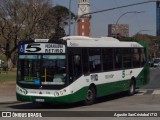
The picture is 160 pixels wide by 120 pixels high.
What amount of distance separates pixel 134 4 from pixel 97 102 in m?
17.7

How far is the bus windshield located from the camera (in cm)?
1808

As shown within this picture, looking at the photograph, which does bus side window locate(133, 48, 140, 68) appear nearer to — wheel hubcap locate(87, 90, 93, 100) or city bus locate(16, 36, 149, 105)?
city bus locate(16, 36, 149, 105)

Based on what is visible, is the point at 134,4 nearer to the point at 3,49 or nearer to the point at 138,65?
the point at 138,65

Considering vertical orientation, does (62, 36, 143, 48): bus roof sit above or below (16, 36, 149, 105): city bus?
above

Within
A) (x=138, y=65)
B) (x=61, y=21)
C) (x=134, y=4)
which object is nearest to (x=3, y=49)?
(x=61, y=21)

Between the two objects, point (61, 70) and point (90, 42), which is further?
point (90, 42)

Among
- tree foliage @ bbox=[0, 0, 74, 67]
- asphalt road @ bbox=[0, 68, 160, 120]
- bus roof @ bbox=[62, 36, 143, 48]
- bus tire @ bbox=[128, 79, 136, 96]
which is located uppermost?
tree foliage @ bbox=[0, 0, 74, 67]

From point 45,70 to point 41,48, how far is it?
0.88m

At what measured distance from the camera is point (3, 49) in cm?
7856

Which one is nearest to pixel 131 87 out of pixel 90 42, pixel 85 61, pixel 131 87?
pixel 131 87

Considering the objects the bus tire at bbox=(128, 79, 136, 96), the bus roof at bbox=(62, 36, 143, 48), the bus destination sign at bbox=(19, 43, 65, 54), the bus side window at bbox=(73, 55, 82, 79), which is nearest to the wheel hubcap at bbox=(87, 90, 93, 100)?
the bus side window at bbox=(73, 55, 82, 79)

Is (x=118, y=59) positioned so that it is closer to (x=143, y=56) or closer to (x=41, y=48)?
(x=143, y=56)

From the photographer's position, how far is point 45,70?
18.2 m

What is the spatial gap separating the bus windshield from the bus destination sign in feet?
0.64
